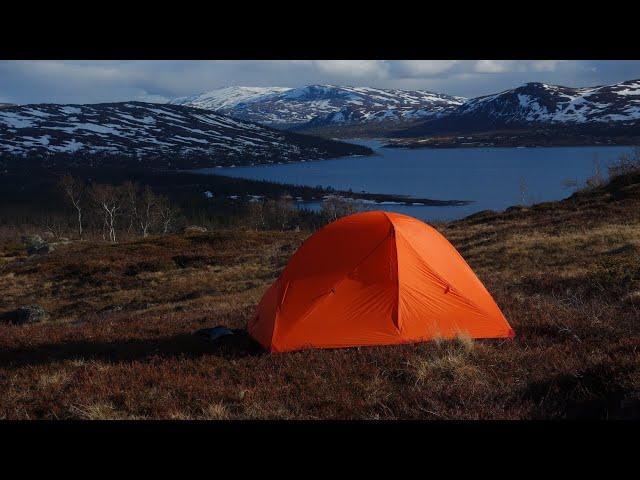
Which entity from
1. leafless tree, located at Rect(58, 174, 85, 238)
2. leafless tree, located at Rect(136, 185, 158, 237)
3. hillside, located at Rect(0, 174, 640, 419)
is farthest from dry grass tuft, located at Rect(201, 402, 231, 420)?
leafless tree, located at Rect(136, 185, 158, 237)

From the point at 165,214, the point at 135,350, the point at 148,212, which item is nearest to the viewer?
the point at 135,350

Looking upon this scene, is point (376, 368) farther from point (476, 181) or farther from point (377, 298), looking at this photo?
point (476, 181)

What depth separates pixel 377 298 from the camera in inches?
378

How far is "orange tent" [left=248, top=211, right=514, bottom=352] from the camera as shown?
9430 millimetres

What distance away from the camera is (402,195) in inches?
5482

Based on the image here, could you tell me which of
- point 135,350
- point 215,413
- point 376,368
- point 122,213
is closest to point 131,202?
point 122,213

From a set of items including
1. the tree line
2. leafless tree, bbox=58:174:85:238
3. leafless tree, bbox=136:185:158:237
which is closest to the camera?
leafless tree, bbox=58:174:85:238

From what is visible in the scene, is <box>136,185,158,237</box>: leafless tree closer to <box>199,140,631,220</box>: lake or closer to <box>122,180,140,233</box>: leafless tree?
<box>122,180,140,233</box>: leafless tree

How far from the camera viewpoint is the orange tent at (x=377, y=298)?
9.43 metres

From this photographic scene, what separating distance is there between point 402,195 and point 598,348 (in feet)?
438

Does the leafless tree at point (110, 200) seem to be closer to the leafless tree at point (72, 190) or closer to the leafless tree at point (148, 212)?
the leafless tree at point (72, 190)

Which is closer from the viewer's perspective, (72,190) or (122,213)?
(72,190)

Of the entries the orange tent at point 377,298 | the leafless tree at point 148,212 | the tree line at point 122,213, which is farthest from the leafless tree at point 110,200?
the orange tent at point 377,298

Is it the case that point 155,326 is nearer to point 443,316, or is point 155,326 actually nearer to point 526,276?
point 443,316
